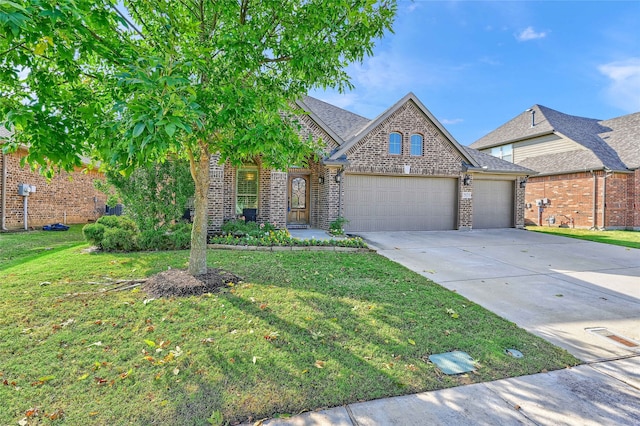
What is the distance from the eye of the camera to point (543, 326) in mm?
4148

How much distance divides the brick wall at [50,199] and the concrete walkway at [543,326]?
1198cm

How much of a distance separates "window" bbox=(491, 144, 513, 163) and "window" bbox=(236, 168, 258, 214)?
63.6 ft

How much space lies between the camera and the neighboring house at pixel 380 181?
12312 mm

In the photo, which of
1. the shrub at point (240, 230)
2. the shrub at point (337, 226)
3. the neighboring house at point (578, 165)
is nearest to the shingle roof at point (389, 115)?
the shrub at point (337, 226)

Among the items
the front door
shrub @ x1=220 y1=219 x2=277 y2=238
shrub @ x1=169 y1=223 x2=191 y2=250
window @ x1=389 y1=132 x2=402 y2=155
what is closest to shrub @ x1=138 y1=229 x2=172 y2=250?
shrub @ x1=169 y1=223 x2=191 y2=250

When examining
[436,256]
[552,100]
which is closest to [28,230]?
[436,256]

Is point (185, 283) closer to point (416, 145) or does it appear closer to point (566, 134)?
point (416, 145)

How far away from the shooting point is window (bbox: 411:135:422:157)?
13281mm

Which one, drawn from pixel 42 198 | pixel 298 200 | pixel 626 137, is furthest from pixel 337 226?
pixel 626 137

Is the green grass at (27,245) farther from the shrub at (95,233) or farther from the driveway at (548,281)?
the driveway at (548,281)

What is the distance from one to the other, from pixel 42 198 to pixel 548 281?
1835cm

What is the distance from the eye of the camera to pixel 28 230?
12.6 metres

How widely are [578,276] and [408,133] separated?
823 centimetres

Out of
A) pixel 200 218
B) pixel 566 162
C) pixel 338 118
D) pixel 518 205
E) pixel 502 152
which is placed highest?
pixel 338 118
